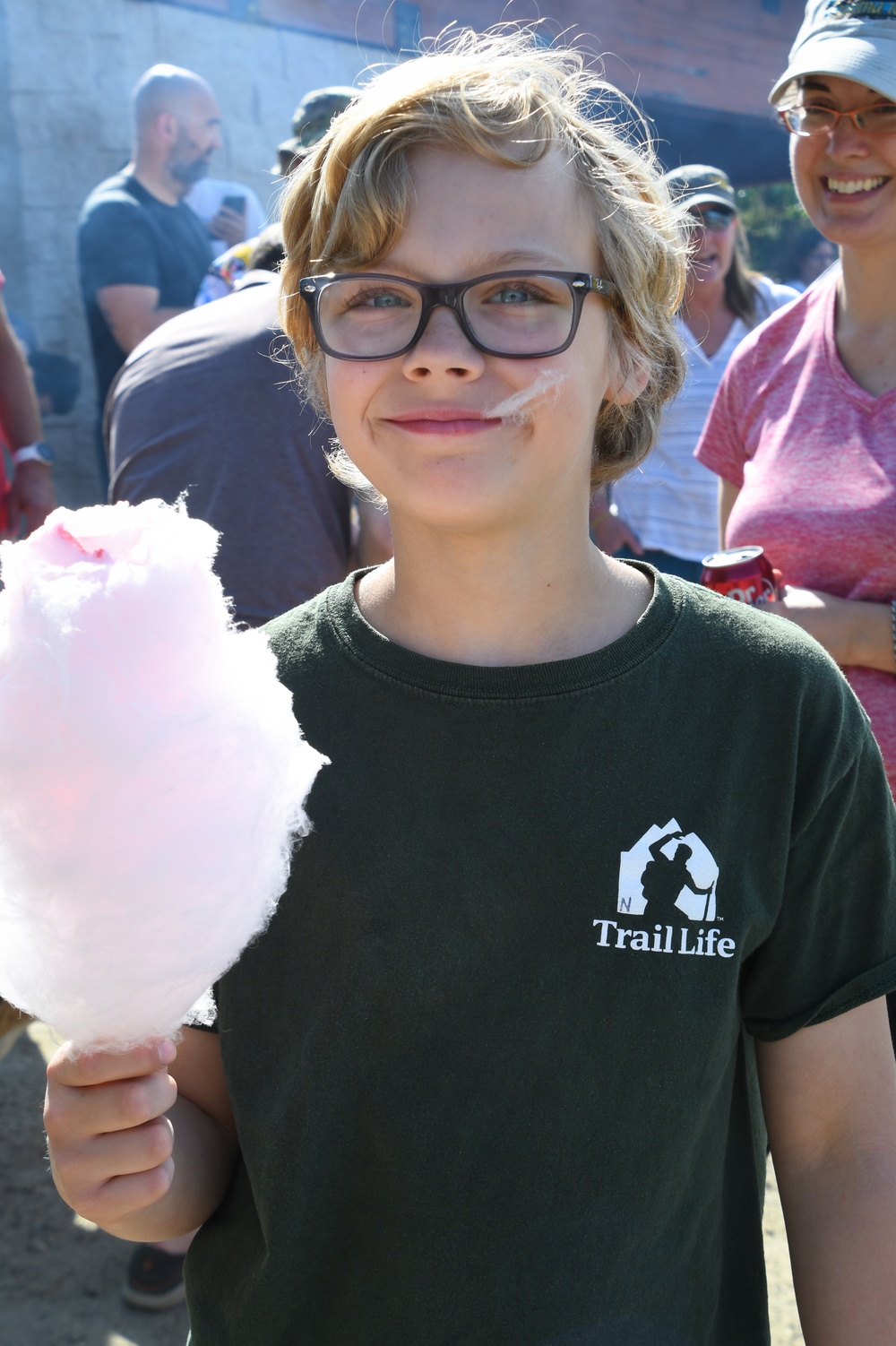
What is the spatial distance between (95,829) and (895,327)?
1784 millimetres

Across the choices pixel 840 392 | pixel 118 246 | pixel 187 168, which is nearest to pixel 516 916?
pixel 840 392

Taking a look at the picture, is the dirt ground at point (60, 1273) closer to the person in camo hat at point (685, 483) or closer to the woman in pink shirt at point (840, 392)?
the woman in pink shirt at point (840, 392)

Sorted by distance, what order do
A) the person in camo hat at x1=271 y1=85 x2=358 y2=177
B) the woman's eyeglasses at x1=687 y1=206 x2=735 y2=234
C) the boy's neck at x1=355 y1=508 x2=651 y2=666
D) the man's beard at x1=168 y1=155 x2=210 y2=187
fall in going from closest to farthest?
the boy's neck at x1=355 y1=508 x2=651 y2=666 → the person in camo hat at x1=271 y1=85 x2=358 y2=177 → the woman's eyeglasses at x1=687 y1=206 x2=735 y2=234 → the man's beard at x1=168 y1=155 x2=210 y2=187

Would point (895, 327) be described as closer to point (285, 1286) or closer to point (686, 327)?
point (285, 1286)

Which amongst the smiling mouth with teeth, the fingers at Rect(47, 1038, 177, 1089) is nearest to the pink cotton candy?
the fingers at Rect(47, 1038, 177, 1089)

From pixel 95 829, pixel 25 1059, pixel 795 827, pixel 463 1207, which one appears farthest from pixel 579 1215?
pixel 25 1059

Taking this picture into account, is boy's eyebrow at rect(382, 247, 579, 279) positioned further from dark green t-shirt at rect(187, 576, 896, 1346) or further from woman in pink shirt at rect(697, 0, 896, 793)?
woman in pink shirt at rect(697, 0, 896, 793)

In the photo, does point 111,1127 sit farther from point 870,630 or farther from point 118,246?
point 118,246

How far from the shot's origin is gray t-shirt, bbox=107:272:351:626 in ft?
8.55

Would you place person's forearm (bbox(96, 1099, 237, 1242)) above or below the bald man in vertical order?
below

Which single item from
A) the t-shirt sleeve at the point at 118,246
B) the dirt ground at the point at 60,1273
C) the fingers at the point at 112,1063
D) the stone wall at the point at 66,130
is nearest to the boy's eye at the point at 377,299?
the fingers at the point at 112,1063

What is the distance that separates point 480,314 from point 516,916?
0.65 metres

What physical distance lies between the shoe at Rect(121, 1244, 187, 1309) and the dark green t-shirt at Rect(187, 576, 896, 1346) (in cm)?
162

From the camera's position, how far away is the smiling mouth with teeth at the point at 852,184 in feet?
7.10
